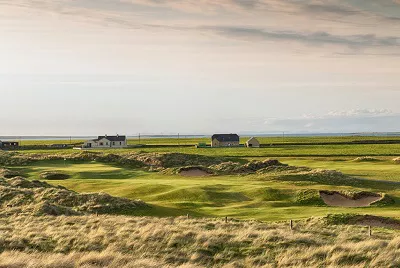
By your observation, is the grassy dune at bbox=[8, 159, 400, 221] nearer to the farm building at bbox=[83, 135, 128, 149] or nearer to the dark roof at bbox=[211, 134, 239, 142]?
the farm building at bbox=[83, 135, 128, 149]

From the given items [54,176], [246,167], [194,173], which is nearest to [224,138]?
[194,173]

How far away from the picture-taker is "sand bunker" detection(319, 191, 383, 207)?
141 feet

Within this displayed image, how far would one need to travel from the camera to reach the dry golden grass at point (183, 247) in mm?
16828

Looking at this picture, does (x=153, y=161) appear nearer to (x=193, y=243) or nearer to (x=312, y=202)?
(x=312, y=202)

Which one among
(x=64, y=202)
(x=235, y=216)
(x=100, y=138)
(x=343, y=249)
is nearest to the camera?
(x=343, y=249)

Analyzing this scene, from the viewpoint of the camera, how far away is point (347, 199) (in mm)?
44188

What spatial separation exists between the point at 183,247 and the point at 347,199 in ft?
94.3

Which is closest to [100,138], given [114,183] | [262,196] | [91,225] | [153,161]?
[153,161]

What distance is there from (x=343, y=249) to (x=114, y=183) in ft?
125

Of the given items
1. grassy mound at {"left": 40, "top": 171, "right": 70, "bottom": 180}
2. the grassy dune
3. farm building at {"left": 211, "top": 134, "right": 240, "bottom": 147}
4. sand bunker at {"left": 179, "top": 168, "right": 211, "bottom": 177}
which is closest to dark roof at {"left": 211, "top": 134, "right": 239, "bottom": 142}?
farm building at {"left": 211, "top": 134, "right": 240, "bottom": 147}

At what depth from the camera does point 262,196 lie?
4419 cm

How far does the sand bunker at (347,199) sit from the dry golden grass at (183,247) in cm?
1870

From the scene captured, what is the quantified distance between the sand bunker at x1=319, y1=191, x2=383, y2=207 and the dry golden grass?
18.7m

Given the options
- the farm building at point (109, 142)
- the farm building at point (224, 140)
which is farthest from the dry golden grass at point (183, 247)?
the farm building at point (224, 140)
